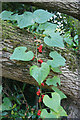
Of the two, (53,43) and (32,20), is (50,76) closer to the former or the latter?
(53,43)

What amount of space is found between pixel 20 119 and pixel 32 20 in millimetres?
978

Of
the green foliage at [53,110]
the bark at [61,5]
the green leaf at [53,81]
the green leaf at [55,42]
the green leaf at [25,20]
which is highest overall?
the bark at [61,5]

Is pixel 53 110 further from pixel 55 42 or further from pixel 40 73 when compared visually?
pixel 55 42

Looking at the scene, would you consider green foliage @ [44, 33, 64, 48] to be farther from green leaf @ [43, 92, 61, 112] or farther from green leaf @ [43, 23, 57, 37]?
green leaf @ [43, 92, 61, 112]

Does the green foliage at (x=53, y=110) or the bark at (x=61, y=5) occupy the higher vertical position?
the bark at (x=61, y=5)

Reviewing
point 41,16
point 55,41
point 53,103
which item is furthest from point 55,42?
point 53,103

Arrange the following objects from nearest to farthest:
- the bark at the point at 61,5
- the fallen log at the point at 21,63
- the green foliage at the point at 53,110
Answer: the green foliage at the point at 53,110, the fallen log at the point at 21,63, the bark at the point at 61,5

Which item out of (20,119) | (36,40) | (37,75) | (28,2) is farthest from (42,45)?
(20,119)

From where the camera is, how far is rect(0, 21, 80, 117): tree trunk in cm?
86

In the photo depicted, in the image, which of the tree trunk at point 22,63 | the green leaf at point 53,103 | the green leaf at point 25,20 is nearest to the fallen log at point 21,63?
the tree trunk at point 22,63

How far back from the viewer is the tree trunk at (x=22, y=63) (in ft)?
2.84

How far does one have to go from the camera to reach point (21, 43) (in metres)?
0.94

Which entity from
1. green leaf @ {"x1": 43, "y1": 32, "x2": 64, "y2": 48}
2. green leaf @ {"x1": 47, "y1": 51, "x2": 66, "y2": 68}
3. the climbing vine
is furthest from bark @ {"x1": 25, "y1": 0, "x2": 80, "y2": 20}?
green leaf @ {"x1": 47, "y1": 51, "x2": 66, "y2": 68}

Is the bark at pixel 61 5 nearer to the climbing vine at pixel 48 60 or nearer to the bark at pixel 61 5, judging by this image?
the bark at pixel 61 5
